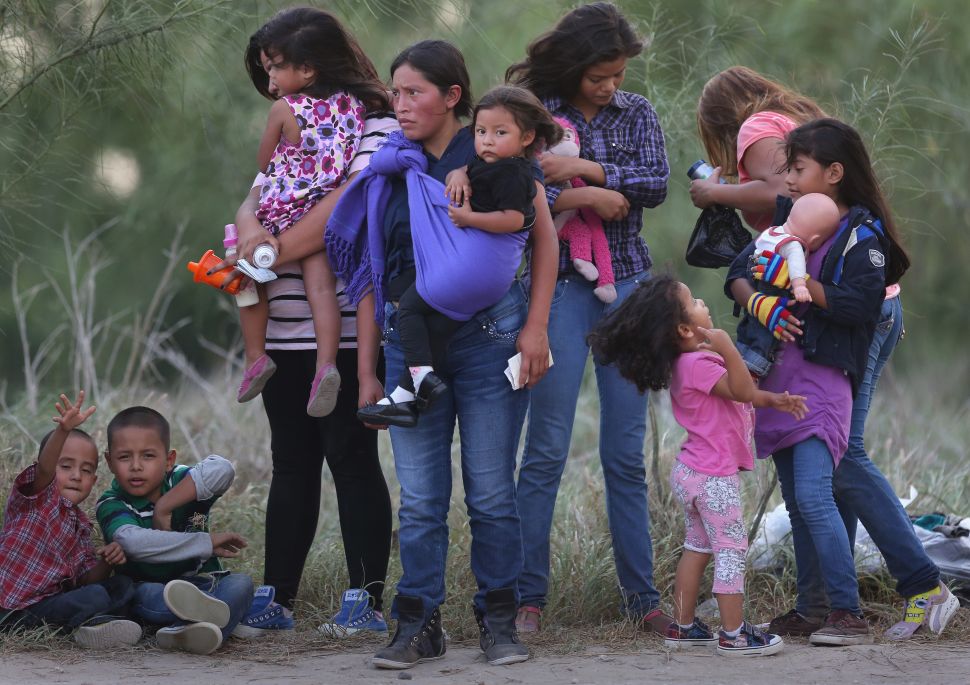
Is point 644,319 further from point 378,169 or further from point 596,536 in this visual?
point 596,536

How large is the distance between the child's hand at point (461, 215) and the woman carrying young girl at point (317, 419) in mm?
590

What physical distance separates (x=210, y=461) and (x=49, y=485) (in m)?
0.49

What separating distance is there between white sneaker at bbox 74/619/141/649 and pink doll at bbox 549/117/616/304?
5.68ft

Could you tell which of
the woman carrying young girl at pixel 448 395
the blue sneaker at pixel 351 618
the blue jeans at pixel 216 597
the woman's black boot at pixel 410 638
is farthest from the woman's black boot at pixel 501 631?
the blue jeans at pixel 216 597

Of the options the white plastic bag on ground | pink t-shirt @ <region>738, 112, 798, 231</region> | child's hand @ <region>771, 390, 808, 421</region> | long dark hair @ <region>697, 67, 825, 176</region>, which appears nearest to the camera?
child's hand @ <region>771, 390, 808, 421</region>

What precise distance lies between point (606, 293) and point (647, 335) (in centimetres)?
28

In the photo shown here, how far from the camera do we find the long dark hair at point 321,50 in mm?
3938

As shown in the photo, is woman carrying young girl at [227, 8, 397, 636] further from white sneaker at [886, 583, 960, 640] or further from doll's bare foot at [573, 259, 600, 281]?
white sneaker at [886, 583, 960, 640]

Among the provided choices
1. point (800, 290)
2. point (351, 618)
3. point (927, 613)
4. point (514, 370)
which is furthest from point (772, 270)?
point (351, 618)

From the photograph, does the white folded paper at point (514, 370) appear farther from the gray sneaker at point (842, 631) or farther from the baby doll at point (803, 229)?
the gray sneaker at point (842, 631)

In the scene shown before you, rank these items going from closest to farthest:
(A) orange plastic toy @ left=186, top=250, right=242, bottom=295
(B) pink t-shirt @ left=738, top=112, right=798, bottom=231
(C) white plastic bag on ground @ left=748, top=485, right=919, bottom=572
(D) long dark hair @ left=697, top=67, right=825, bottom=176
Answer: (A) orange plastic toy @ left=186, top=250, right=242, bottom=295 → (B) pink t-shirt @ left=738, top=112, right=798, bottom=231 → (D) long dark hair @ left=697, top=67, right=825, bottom=176 → (C) white plastic bag on ground @ left=748, top=485, right=919, bottom=572

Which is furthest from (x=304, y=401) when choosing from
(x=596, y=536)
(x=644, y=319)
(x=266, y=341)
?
(x=596, y=536)

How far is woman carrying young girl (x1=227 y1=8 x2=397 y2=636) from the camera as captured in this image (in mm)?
3949

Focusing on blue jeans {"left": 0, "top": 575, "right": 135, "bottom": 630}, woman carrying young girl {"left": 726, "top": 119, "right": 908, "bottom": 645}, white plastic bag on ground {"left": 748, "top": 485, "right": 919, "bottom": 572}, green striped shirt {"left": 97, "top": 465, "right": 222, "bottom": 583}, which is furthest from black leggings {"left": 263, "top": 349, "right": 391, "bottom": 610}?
white plastic bag on ground {"left": 748, "top": 485, "right": 919, "bottom": 572}
